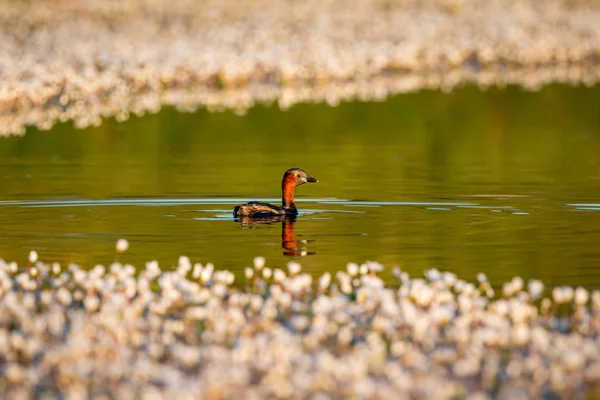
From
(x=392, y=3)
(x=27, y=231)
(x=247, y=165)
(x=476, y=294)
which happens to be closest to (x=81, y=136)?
(x=247, y=165)

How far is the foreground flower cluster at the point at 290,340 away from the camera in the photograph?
954 centimetres

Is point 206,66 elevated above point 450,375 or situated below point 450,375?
above

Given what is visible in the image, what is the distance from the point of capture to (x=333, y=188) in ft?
66.8

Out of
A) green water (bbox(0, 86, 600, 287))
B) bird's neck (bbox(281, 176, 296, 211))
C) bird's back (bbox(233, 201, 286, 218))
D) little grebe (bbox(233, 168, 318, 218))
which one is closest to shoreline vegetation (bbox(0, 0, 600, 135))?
green water (bbox(0, 86, 600, 287))

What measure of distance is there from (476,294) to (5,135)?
17.4 meters

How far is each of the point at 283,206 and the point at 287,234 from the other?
5.46 feet

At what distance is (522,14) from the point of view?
189 feet

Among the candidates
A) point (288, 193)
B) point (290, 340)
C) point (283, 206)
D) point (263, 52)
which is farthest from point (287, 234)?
point (263, 52)

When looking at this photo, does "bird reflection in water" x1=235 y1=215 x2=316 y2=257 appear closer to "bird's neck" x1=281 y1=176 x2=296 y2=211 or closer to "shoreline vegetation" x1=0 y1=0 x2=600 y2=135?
"bird's neck" x1=281 y1=176 x2=296 y2=211

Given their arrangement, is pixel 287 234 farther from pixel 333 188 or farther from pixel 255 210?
pixel 333 188

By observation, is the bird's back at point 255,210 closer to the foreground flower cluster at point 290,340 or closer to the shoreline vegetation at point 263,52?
the foreground flower cluster at point 290,340

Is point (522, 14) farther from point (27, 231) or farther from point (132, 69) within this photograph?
point (27, 231)

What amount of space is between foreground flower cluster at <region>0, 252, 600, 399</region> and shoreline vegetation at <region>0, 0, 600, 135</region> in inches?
666

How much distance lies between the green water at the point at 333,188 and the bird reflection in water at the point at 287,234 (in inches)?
1.9
